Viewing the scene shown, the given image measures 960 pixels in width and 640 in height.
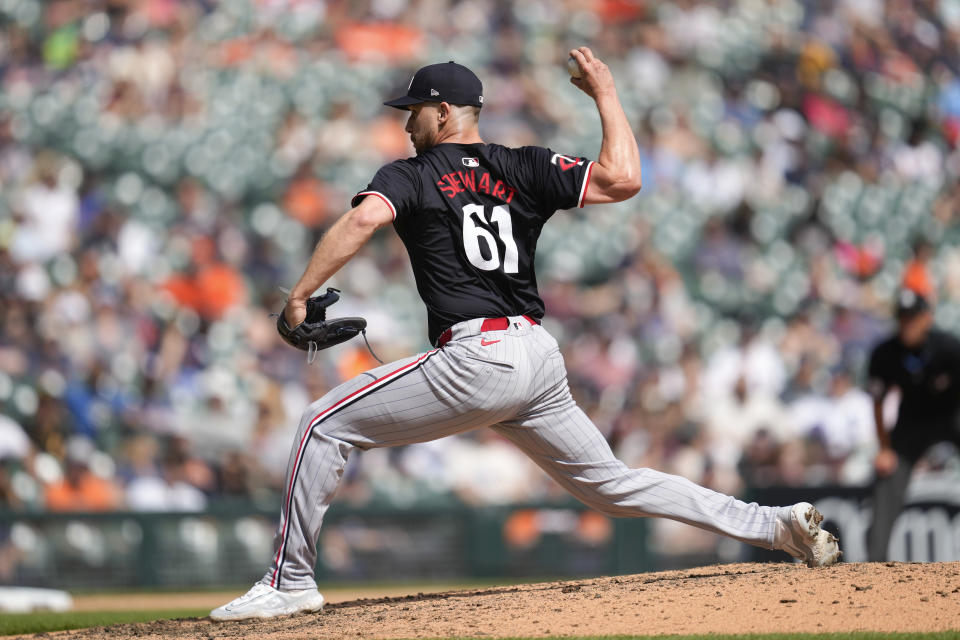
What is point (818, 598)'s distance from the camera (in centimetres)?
420

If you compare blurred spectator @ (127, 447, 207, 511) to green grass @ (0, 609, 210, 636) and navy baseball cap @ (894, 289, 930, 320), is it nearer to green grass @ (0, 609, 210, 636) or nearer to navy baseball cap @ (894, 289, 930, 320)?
green grass @ (0, 609, 210, 636)

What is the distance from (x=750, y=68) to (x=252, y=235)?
19.7 ft

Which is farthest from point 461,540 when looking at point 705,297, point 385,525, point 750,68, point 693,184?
point 750,68

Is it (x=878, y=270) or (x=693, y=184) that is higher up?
(x=693, y=184)

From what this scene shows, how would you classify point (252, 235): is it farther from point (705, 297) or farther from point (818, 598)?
point (818, 598)

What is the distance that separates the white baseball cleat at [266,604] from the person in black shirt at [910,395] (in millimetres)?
3729

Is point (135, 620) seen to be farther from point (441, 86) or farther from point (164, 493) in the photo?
point (441, 86)

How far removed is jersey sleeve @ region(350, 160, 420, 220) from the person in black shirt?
374 centimetres

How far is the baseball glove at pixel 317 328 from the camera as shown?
13.7 feet

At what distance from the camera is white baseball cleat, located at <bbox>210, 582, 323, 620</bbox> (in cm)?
432

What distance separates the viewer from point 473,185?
4.27 meters

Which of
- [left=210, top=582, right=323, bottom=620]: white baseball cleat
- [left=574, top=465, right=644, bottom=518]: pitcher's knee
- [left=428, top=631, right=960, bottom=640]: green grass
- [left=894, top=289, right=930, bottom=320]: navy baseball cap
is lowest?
[left=428, top=631, right=960, bottom=640]: green grass

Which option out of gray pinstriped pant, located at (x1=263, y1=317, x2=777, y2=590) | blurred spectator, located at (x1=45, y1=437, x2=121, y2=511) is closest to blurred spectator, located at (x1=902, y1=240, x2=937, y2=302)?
blurred spectator, located at (x1=45, y1=437, x2=121, y2=511)

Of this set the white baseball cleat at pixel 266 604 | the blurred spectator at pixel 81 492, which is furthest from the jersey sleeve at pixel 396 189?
the blurred spectator at pixel 81 492
